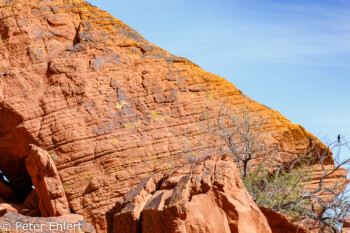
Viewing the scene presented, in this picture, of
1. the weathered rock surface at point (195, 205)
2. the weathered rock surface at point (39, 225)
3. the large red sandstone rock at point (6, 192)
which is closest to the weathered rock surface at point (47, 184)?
the large red sandstone rock at point (6, 192)

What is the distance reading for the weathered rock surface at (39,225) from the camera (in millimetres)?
6707

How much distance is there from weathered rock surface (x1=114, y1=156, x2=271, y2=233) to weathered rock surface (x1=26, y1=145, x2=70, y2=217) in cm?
551

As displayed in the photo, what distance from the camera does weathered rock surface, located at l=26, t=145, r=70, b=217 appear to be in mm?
13500

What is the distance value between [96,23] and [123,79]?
8.04 ft

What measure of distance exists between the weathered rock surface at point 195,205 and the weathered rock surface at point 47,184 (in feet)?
18.1

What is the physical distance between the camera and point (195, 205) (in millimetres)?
7496

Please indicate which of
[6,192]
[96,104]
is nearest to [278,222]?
[96,104]

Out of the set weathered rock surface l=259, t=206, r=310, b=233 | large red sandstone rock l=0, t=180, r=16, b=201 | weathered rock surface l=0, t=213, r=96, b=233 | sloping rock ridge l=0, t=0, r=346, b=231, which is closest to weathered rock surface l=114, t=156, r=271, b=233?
weathered rock surface l=0, t=213, r=96, b=233

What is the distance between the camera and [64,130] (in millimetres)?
14281

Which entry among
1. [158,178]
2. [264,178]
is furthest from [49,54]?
[158,178]

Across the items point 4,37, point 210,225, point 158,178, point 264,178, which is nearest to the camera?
point 210,225

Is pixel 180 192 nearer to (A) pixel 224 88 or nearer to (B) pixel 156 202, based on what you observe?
(B) pixel 156 202

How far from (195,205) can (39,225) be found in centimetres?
221

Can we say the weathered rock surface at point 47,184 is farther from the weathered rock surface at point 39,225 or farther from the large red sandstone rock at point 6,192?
the weathered rock surface at point 39,225
